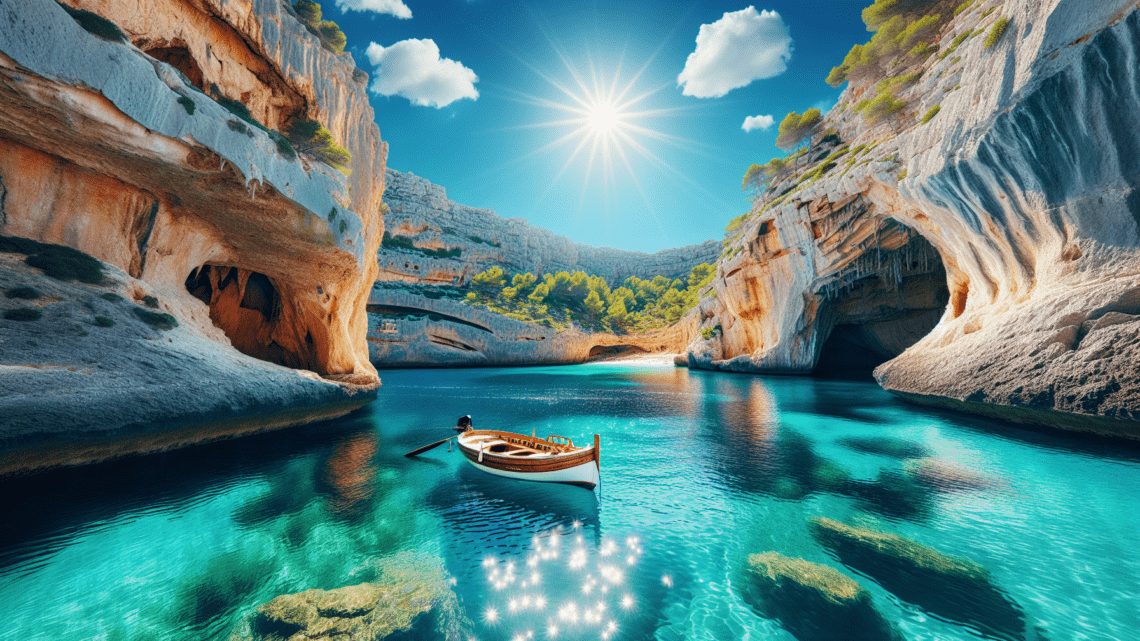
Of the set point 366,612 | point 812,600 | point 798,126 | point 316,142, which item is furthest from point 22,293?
point 798,126

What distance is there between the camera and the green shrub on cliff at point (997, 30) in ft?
43.5

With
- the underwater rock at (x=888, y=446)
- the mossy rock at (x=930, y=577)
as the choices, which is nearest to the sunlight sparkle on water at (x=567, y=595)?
the mossy rock at (x=930, y=577)

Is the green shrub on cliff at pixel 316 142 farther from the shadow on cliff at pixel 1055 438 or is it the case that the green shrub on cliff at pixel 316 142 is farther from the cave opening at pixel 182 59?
the shadow on cliff at pixel 1055 438

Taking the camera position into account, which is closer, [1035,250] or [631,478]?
[631,478]

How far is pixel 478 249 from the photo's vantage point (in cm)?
6291

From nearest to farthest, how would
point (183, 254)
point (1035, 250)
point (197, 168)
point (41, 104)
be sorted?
point (41, 104), point (197, 168), point (1035, 250), point (183, 254)

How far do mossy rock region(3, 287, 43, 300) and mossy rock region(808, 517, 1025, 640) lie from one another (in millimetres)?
17513

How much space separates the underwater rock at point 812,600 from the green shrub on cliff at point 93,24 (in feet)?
58.4

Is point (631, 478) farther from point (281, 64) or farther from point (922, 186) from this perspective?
point (281, 64)

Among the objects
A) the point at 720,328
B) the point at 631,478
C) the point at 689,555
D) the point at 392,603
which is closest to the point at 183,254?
the point at 392,603

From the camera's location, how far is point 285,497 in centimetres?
795

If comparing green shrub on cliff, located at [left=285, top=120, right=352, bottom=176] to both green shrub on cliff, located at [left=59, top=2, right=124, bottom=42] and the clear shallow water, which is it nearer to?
green shrub on cliff, located at [left=59, top=2, right=124, bottom=42]

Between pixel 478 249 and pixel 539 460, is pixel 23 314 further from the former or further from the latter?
pixel 478 249

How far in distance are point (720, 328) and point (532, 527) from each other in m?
37.3
